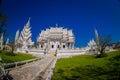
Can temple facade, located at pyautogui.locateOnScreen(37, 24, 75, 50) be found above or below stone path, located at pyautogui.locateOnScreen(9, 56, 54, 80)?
above

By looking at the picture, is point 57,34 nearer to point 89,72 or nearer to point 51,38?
point 51,38

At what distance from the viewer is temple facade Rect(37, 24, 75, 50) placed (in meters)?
98.4

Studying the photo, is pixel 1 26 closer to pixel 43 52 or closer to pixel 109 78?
pixel 109 78

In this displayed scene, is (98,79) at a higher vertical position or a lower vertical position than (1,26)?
lower

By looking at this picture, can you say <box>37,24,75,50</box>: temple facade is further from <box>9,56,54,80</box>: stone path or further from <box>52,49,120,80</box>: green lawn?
<box>9,56,54,80</box>: stone path

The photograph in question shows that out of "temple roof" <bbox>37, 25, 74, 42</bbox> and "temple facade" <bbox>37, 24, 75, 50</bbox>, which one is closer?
"temple facade" <bbox>37, 24, 75, 50</bbox>

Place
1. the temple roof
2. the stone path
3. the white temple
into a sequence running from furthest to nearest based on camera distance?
the temple roof
the white temple
the stone path

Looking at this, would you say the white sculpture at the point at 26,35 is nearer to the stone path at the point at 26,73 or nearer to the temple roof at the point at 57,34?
the temple roof at the point at 57,34

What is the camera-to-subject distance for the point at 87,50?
66.6m

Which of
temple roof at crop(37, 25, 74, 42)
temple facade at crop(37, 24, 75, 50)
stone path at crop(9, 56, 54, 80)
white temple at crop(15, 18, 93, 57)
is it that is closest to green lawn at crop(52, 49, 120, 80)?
stone path at crop(9, 56, 54, 80)

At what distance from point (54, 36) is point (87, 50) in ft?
125

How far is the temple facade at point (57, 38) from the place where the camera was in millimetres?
98438

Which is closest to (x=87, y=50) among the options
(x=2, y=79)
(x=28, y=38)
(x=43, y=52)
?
(x=43, y=52)

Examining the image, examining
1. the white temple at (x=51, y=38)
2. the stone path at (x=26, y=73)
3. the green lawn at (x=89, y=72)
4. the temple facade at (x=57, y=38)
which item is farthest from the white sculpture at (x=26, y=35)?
the stone path at (x=26, y=73)
